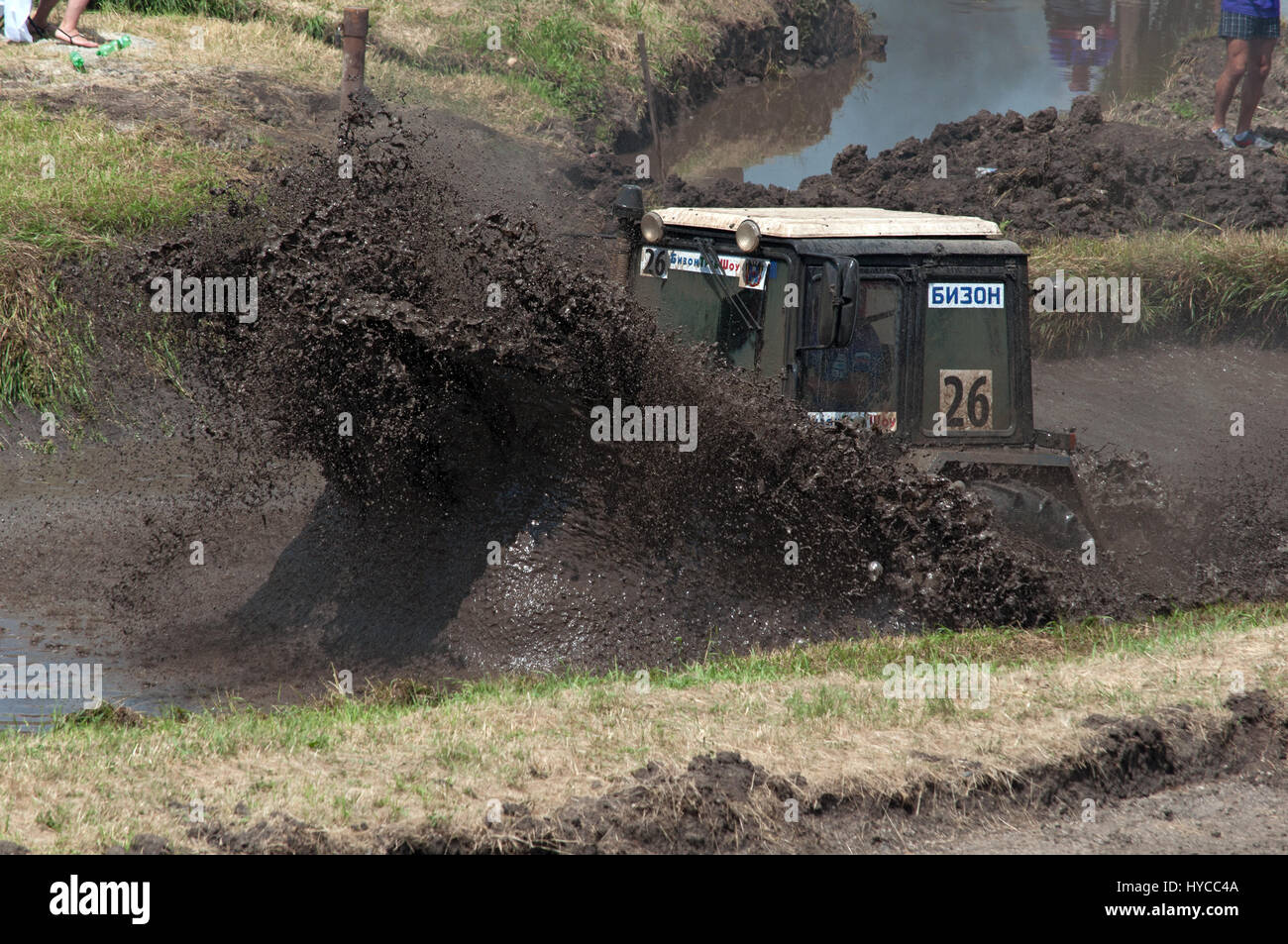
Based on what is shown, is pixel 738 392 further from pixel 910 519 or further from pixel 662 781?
pixel 662 781

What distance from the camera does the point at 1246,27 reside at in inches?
701

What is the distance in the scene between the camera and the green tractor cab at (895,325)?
688 cm

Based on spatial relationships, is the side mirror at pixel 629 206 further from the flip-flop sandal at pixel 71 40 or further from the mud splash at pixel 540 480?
the flip-flop sandal at pixel 71 40

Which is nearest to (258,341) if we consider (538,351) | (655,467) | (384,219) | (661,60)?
(384,219)

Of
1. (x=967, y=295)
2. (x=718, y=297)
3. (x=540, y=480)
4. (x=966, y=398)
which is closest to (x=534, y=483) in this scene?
(x=540, y=480)

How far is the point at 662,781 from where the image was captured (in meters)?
4.73

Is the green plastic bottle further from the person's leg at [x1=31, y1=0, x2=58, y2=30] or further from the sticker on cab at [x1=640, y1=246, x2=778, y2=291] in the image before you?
the sticker on cab at [x1=640, y1=246, x2=778, y2=291]

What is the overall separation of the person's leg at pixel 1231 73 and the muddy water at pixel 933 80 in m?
4.59

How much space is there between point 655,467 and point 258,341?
2.31 meters

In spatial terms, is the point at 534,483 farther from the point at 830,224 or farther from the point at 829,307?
the point at 830,224

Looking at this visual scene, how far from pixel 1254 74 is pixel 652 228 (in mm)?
15004

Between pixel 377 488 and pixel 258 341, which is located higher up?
pixel 258 341

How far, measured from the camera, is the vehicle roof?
689cm

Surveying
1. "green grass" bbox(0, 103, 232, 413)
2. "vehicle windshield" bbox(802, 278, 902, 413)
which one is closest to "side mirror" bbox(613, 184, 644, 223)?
"vehicle windshield" bbox(802, 278, 902, 413)
